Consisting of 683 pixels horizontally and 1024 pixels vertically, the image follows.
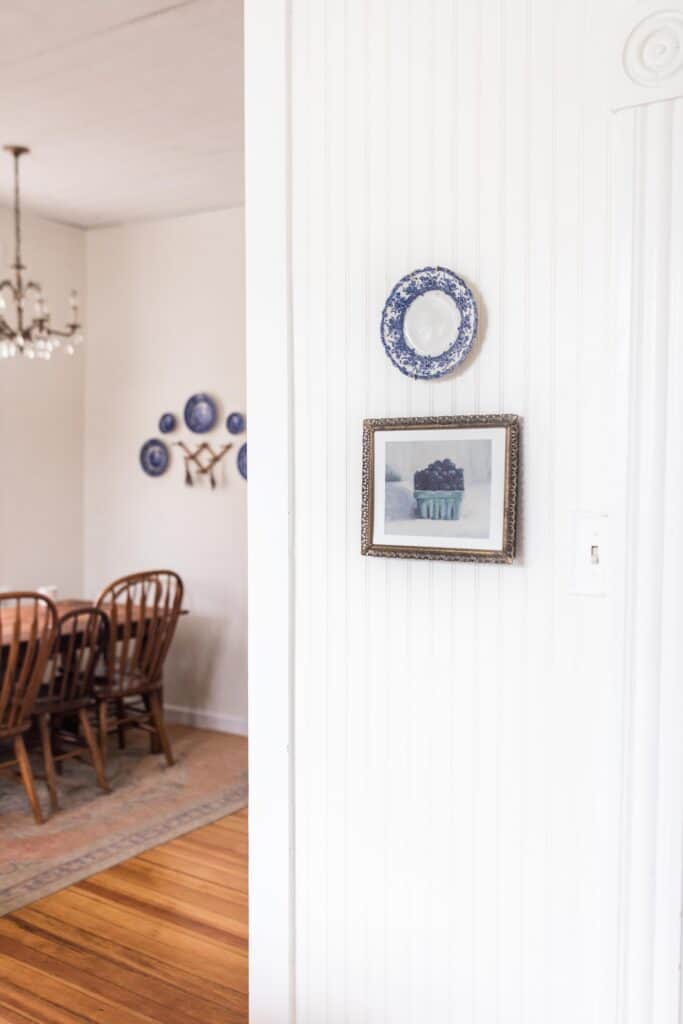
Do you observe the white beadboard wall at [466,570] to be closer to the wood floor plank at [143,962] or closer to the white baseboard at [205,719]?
the wood floor plank at [143,962]

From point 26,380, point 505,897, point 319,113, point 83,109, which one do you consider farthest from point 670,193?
point 26,380

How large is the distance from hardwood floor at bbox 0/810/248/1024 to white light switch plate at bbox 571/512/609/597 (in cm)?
155

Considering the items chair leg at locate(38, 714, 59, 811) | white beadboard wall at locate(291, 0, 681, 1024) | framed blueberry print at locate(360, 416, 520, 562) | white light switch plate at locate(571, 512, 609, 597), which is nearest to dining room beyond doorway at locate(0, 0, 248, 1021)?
chair leg at locate(38, 714, 59, 811)

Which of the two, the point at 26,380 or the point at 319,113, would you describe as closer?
the point at 319,113

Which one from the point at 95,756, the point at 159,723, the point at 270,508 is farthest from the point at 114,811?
the point at 270,508

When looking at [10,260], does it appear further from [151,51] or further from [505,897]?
[505,897]

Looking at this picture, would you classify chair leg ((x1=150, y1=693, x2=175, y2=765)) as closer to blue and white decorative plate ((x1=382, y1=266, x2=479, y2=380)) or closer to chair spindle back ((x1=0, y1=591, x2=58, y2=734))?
chair spindle back ((x1=0, y1=591, x2=58, y2=734))

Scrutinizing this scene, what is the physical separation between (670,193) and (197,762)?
3.74 metres

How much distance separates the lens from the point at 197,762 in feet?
14.8

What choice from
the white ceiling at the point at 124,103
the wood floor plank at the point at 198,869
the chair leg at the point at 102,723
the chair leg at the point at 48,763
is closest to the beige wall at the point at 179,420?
the white ceiling at the point at 124,103

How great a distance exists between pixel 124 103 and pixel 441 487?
2.70 m

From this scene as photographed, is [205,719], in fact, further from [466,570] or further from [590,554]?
[590,554]

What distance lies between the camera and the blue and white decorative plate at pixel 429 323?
159 cm

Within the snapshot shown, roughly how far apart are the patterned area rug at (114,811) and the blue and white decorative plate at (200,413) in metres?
1.69
